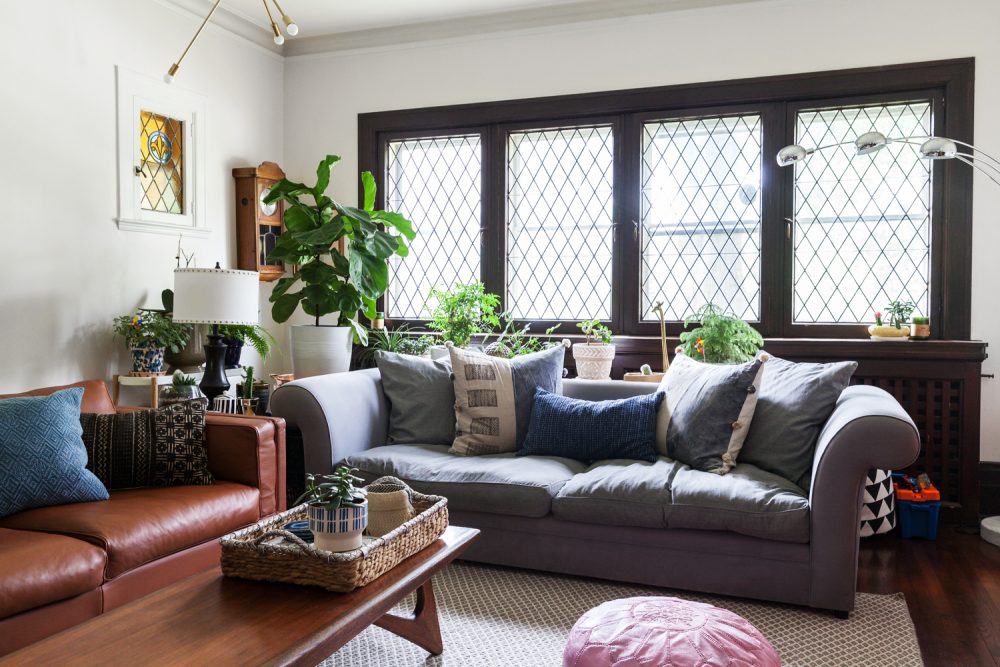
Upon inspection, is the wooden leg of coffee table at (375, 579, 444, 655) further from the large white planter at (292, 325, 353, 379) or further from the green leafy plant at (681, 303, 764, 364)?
the large white planter at (292, 325, 353, 379)

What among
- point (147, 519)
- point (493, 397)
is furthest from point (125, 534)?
point (493, 397)

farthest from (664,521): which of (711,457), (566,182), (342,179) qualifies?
(342,179)

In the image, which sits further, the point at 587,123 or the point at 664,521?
the point at 587,123

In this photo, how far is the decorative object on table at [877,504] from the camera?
343 centimetres

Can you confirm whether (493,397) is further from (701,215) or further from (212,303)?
(701,215)

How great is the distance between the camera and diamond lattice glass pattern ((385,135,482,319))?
15.7 feet

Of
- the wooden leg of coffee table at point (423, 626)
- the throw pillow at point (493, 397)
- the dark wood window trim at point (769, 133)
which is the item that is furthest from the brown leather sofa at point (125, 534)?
the dark wood window trim at point (769, 133)

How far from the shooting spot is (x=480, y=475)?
2.92 metres

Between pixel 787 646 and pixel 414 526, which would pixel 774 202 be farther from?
pixel 414 526

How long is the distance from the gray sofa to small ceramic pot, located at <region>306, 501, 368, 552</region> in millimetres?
1123

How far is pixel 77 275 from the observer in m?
3.60

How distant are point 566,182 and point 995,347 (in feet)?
7.90

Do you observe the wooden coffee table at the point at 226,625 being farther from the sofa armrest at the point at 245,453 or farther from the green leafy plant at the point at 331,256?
the green leafy plant at the point at 331,256

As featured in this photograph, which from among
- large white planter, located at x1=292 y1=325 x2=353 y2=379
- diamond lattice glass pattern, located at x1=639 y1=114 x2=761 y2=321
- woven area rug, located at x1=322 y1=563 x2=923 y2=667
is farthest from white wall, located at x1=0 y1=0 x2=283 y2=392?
diamond lattice glass pattern, located at x1=639 y1=114 x2=761 y2=321
